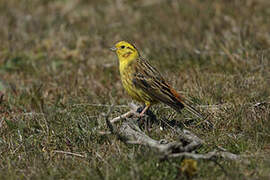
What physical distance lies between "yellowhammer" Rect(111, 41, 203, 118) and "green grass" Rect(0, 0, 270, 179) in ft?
0.79

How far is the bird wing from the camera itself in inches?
190

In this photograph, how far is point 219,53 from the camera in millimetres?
7355

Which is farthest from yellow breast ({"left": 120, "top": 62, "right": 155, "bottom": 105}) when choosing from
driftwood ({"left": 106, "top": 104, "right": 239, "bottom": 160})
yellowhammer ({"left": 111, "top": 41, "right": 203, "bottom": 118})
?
driftwood ({"left": 106, "top": 104, "right": 239, "bottom": 160})

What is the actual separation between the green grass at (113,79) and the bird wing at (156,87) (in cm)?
23

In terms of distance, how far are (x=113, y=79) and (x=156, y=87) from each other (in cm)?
214

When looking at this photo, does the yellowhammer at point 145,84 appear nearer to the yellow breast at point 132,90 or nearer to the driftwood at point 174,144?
the yellow breast at point 132,90

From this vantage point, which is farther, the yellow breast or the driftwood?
the yellow breast

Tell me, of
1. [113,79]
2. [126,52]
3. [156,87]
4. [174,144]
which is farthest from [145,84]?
[113,79]

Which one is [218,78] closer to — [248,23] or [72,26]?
[248,23]

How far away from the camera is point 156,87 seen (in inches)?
198

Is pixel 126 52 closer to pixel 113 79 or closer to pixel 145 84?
pixel 145 84

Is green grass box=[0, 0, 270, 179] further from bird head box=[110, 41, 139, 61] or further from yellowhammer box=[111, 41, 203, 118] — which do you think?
bird head box=[110, 41, 139, 61]

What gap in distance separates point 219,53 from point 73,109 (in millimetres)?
2912

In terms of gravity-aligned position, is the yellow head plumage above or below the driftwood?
above
